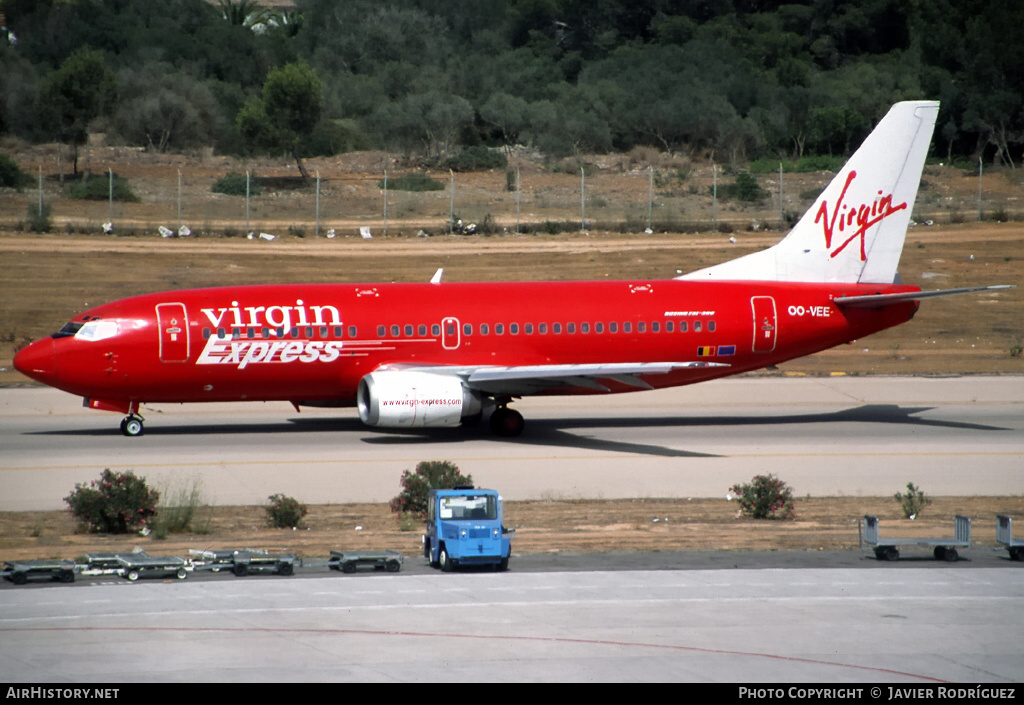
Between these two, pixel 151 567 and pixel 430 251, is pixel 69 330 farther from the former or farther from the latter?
pixel 430 251

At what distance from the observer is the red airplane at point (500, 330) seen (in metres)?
30.7

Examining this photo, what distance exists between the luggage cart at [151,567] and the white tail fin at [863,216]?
67.4 feet

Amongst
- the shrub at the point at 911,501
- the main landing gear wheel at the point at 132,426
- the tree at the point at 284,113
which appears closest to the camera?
the shrub at the point at 911,501

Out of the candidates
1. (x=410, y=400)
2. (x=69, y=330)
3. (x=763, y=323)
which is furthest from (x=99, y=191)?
(x=763, y=323)

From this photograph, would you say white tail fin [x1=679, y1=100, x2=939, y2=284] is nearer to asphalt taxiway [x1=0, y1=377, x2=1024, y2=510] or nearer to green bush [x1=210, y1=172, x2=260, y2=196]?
asphalt taxiway [x1=0, y1=377, x2=1024, y2=510]

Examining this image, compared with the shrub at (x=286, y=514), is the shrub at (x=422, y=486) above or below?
above

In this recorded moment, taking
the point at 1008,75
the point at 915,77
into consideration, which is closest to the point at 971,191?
the point at 1008,75

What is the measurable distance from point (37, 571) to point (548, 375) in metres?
15.0

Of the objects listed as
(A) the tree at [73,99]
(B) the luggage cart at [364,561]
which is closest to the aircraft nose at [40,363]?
(B) the luggage cart at [364,561]

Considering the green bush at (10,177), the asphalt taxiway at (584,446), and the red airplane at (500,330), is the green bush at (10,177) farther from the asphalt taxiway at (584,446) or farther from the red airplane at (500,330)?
the red airplane at (500,330)

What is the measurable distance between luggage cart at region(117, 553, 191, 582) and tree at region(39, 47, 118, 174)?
182ft

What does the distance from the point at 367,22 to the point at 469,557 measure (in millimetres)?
102138

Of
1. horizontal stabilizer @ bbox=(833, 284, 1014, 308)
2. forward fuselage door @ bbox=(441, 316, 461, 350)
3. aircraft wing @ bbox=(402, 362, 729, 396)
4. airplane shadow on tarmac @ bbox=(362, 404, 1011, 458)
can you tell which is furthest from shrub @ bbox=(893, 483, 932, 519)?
forward fuselage door @ bbox=(441, 316, 461, 350)

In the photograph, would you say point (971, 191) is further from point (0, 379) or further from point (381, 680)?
point (381, 680)
